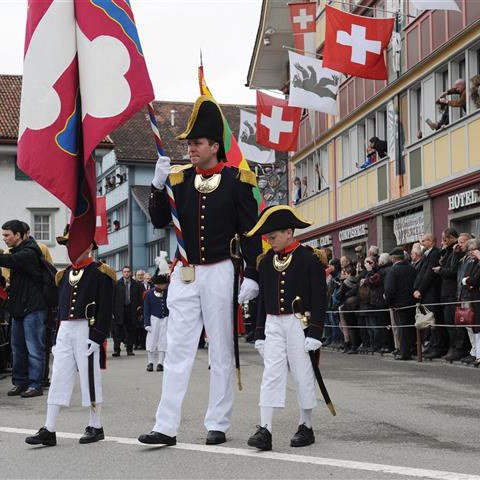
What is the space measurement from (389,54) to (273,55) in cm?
1183

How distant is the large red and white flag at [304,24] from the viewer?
26.8 metres

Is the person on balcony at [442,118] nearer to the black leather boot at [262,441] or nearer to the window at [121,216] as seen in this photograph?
the black leather boot at [262,441]

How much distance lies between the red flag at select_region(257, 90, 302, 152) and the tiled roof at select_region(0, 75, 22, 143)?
1825cm

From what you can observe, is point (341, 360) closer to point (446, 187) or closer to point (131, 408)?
point (446, 187)

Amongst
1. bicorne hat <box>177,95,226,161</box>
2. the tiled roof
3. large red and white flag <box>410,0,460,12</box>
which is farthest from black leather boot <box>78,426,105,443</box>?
the tiled roof

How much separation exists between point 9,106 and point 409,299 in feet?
113

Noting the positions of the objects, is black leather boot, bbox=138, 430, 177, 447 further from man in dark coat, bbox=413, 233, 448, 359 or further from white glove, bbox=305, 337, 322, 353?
man in dark coat, bbox=413, 233, 448, 359

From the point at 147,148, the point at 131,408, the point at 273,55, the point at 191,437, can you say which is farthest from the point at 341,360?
the point at 147,148

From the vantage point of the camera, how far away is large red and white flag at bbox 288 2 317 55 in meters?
26.8

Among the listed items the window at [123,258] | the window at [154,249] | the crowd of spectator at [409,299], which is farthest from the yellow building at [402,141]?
the window at [123,258]

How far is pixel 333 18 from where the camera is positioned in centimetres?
2159

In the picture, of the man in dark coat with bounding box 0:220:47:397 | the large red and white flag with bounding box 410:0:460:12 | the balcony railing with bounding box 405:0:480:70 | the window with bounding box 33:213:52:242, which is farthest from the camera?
the window with bounding box 33:213:52:242

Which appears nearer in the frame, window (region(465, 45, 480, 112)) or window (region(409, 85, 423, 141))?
window (region(465, 45, 480, 112))

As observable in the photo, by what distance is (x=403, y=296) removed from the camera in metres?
17.9
